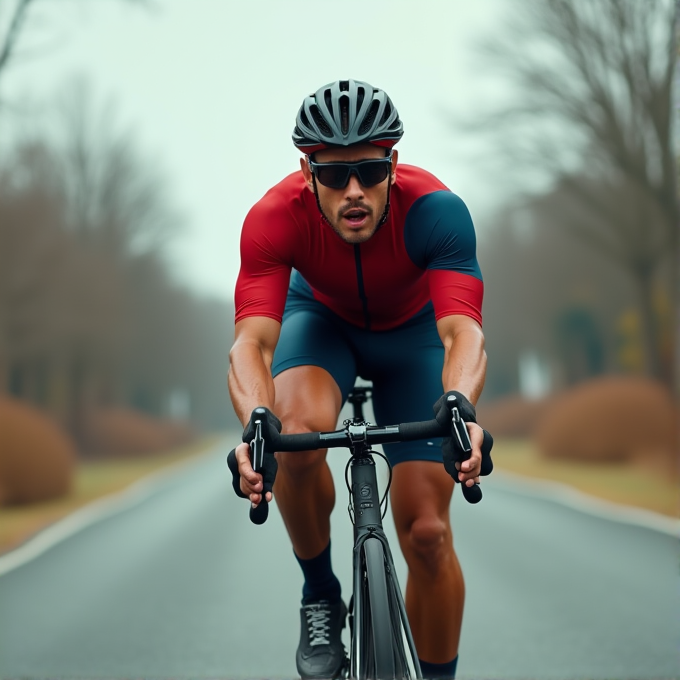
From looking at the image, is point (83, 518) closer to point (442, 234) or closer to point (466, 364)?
point (442, 234)

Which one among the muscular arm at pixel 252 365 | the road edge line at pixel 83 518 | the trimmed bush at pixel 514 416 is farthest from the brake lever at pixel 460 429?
the trimmed bush at pixel 514 416

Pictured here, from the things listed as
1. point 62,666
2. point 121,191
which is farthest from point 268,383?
point 121,191

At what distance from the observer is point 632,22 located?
1972 centimetres

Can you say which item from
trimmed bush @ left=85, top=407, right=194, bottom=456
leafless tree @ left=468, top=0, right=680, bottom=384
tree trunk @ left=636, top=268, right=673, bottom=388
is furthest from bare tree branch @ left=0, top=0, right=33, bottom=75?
trimmed bush @ left=85, top=407, right=194, bottom=456

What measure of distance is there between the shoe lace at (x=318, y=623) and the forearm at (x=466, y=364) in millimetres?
1049

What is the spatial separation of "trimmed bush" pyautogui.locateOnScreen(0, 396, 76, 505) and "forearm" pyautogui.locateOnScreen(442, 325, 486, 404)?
49.2 ft

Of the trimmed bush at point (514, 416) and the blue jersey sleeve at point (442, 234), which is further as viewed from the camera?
the trimmed bush at point (514, 416)

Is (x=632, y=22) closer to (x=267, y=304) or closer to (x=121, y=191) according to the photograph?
(x=267, y=304)

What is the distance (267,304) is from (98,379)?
32.4m

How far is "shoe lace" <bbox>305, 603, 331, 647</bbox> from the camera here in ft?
13.1

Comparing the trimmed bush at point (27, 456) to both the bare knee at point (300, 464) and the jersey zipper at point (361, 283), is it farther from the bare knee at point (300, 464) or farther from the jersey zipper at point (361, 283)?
the bare knee at point (300, 464)

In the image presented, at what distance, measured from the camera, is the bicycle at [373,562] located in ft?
10.2

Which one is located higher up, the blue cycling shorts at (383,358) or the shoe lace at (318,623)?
the blue cycling shorts at (383,358)

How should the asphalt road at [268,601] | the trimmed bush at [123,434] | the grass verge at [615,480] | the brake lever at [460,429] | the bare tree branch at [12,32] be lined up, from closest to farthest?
1. the brake lever at [460,429]
2. the asphalt road at [268,601]
3. the bare tree branch at [12,32]
4. the grass verge at [615,480]
5. the trimmed bush at [123,434]
